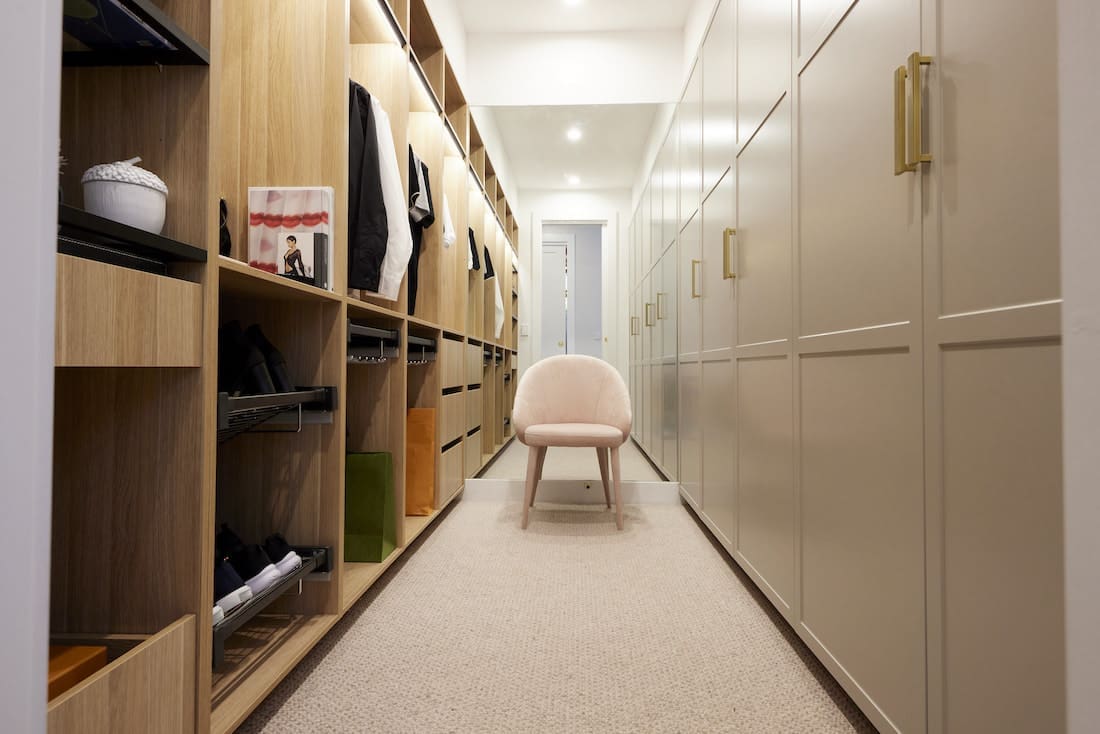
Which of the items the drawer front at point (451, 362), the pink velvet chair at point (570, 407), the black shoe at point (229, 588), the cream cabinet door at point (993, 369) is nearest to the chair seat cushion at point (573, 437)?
the pink velvet chair at point (570, 407)

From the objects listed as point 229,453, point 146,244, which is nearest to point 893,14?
point 146,244

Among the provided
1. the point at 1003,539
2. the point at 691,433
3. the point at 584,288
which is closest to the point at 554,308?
the point at 584,288

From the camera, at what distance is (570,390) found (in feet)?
9.16

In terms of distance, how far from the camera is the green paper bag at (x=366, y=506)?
174cm

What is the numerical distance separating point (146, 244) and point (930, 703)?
1.26m

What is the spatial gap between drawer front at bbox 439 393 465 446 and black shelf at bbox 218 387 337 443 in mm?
1079

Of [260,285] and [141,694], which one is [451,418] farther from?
[141,694]

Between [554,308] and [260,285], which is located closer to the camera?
[260,285]

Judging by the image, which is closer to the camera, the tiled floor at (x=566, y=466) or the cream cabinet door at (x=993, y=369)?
the cream cabinet door at (x=993, y=369)

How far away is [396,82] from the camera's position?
1.92 m

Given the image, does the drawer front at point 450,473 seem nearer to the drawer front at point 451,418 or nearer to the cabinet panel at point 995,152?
the drawer front at point 451,418

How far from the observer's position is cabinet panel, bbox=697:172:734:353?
1.94 m

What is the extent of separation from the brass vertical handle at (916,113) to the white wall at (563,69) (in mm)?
2520

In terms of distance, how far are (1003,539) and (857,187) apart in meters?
0.65
